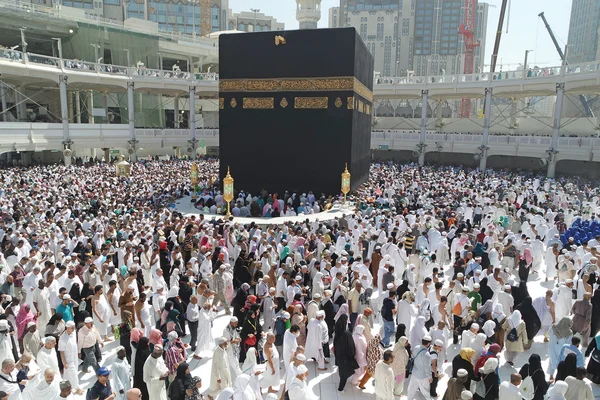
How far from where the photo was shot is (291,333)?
17.6 ft

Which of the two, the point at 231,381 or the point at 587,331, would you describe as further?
the point at 587,331

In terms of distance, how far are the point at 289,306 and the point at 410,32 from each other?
8569 centimetres

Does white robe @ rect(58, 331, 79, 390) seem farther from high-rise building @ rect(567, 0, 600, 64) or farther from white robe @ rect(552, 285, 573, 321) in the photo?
high-rise building @ rect(567, 0, 600, 64)

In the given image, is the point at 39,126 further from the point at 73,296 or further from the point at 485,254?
the point at 485,254

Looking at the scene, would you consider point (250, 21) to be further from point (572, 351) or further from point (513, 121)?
point (572, 351)

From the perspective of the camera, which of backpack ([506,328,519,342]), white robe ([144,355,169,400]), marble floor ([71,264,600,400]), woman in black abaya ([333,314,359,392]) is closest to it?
white robe ([144,355,169,400])

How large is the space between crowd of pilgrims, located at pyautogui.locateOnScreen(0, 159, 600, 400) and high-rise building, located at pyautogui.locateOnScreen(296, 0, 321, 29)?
1404 centimetres

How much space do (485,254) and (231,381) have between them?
19.6ft

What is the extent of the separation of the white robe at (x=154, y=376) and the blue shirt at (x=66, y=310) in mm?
1799

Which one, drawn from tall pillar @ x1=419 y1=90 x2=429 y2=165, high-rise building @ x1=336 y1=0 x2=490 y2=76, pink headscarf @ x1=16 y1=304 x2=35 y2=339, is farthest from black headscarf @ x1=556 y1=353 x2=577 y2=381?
high-rise building @ x1=336 y1=0 x2=490 y2=76

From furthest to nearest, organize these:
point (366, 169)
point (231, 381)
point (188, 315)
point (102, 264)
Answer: point (366, 169) < point (102, 264) < point (188, 315) < point (231, 381)

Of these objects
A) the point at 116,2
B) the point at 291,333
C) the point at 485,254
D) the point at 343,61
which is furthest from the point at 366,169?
the point at 116,2

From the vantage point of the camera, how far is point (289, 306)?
594cm

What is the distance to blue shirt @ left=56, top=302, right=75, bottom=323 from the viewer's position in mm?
5656
